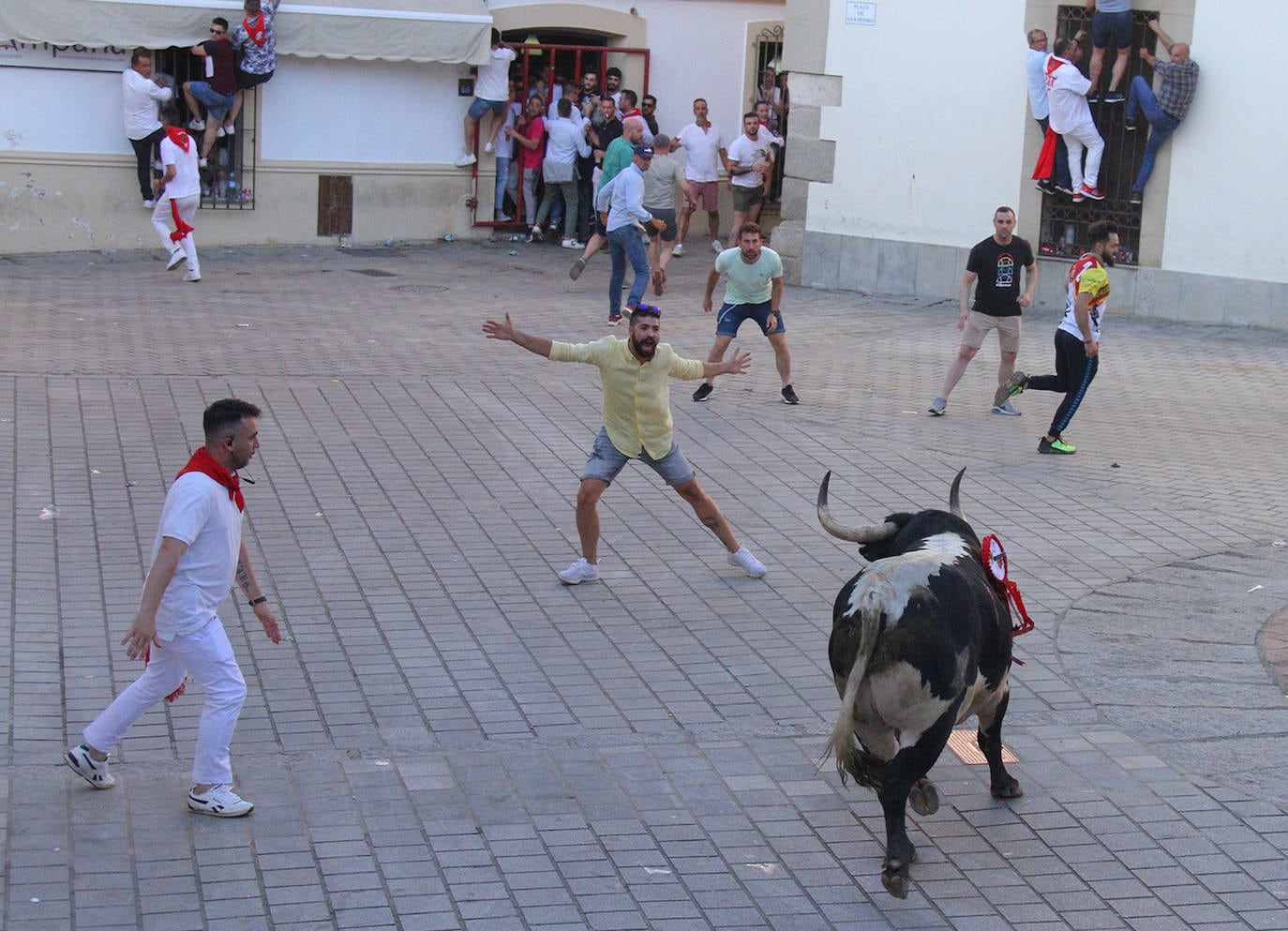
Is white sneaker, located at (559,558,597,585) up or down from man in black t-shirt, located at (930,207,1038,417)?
down

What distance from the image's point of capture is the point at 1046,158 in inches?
691

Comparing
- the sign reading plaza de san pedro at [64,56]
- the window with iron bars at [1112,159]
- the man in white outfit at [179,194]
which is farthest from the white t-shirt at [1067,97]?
the sign reading plaza de san pedro at [64,56]

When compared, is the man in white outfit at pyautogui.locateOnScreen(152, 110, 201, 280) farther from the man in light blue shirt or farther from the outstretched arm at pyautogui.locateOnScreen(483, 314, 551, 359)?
the outstretched arm at pyautogui.locateOnScreen(483, 314, 551, 359)

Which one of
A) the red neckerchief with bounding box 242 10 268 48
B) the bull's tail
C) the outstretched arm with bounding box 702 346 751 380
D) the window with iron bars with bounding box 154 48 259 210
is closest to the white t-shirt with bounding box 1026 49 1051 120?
the red neckerchief with bounding box 242 10 268 48

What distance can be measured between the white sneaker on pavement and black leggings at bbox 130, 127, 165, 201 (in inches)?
474

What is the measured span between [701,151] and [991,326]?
373 inches

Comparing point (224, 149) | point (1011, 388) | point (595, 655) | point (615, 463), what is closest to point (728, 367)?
point (615, 463)

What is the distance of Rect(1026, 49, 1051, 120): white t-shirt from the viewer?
1725cm

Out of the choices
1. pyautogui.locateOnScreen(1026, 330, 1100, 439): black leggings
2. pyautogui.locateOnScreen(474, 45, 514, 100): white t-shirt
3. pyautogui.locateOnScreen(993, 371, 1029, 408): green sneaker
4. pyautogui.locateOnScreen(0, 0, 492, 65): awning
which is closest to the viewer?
pyautogui.locateOnScreen(1026, 330, 1100, 439): black leggings

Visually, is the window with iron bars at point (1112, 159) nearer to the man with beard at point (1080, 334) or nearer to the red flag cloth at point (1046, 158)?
the red flag cloth at point (1046, 158)

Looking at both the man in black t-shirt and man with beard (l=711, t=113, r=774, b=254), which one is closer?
the man in black t-shirt

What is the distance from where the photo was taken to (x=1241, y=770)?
6.57m

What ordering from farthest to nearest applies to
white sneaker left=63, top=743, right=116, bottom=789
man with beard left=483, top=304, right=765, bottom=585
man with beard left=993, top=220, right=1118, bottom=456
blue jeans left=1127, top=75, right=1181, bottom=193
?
blue jeans left=1127, top=75, right=1181, bottom=193 → man with beard left=993, top=220, right=1118, bottom=456 → man with beard left=483, top=304, right=765, bottom=585 → white sneaker left=63, top=743, right=116, bottom=789

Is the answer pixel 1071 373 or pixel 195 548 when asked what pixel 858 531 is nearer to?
pixel 195 548
